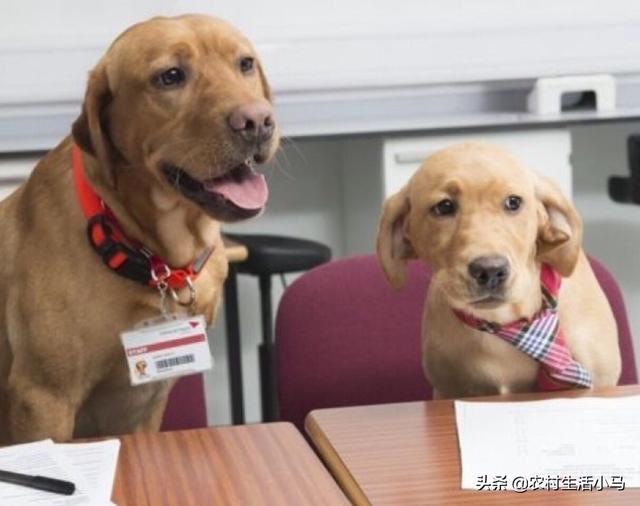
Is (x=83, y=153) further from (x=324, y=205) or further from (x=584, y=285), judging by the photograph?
(x=324, y=205)

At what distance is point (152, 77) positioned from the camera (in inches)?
57.4

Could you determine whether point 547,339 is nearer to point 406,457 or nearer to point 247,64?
point 406,457

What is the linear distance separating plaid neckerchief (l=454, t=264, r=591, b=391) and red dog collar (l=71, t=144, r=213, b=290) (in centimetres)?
43

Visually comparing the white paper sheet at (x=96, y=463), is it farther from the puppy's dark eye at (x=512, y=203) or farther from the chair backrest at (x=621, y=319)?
the chair backrest at (x=621, y=319)

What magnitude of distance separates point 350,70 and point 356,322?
1.13 metres

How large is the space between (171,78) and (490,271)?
20.3 inches

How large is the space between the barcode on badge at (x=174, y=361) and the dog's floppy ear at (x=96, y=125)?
0.84ft

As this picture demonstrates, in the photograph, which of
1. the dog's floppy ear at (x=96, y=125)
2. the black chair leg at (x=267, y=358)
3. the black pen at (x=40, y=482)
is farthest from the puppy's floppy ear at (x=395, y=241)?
the black chair leg at (x=267, y=358)

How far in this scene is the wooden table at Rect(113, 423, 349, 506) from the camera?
1047mm

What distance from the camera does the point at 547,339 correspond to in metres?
1.37

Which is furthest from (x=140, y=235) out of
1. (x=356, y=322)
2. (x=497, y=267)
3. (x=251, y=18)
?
(x=251, y=18)

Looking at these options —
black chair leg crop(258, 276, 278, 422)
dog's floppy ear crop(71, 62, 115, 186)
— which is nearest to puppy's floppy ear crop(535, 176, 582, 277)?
dog's floppy ear crop(71, 62, 115, 186)

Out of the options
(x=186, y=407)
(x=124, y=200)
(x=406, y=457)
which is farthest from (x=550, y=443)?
(x=186, y=407)

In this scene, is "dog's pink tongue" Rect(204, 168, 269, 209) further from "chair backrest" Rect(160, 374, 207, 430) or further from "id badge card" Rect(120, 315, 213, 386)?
"chair backrest" Rect(160, 374, 207, 430)
